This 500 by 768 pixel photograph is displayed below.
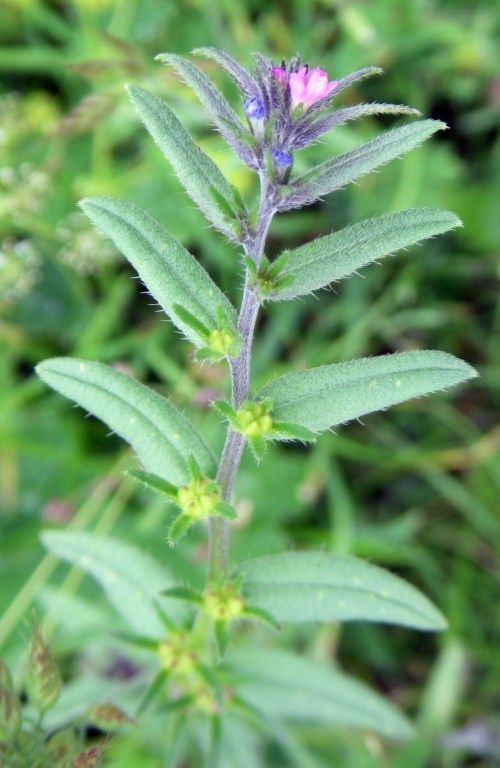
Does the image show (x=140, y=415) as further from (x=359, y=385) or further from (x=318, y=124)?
(x=318, y=124)

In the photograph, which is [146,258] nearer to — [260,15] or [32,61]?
[32,61]

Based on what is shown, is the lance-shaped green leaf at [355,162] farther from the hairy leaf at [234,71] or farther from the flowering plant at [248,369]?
the hairy leaf at [234,71]

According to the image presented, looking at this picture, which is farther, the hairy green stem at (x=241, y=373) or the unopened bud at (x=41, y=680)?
the unopened bud at (x=41, y=680)

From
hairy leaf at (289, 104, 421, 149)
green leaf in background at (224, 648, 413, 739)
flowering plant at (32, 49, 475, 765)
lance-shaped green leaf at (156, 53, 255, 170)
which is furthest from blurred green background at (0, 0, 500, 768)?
A: hairy leaf at (289, 104, 421, 149)

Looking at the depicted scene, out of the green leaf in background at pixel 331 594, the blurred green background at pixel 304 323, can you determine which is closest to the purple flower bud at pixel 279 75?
the green leaf in background at pixel 331 594

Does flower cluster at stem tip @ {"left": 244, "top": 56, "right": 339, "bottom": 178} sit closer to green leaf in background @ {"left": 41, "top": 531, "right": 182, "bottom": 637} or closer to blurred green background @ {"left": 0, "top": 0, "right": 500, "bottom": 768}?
green leaf in background @ {"left": 41, "top": 531, "right": 182, "bottom": 637}

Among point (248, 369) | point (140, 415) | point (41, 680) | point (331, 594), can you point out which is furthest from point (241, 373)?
point (41, 680)
